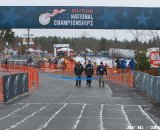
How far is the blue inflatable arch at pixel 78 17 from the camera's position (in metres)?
29.0

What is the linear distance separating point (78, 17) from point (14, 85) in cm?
487

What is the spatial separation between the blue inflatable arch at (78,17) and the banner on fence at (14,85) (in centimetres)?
285

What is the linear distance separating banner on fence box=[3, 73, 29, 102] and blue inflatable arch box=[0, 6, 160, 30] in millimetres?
2854

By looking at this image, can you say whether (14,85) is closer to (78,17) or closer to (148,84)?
(78,17)

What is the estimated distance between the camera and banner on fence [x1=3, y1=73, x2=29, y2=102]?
25047mm

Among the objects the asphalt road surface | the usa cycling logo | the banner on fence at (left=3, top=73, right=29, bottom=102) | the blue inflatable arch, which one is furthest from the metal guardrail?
the banner on fence at (left=3, top=73, right=29, bottom=102)

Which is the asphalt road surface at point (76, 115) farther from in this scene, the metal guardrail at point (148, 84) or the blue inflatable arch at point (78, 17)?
the blue inflatable arch at point (78, 17)

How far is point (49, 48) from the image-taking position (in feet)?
562

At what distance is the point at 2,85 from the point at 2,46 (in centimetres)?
8319

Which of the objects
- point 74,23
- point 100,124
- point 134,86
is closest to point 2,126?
point 100,124

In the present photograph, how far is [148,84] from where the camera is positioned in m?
29.3

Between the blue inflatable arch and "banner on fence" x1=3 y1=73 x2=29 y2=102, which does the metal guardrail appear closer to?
the blue inflatable arch

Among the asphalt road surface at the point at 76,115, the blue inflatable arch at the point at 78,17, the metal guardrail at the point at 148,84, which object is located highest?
the blue inflatable arch at the point at 78,17

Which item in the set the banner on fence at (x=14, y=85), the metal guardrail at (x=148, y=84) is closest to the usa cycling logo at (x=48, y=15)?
the banner on fence at (x=14, y=85)
